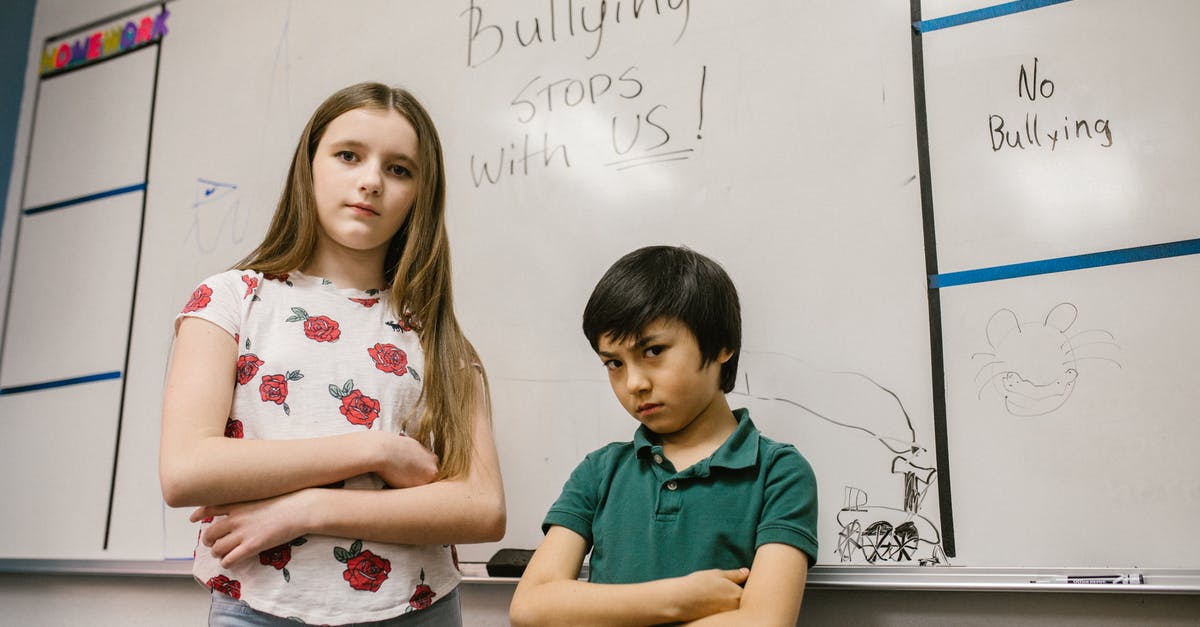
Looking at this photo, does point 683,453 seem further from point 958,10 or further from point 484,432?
point 958,10

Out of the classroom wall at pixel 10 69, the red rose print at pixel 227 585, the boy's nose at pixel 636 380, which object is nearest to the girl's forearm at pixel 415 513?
the red rose print at pixel 227 585

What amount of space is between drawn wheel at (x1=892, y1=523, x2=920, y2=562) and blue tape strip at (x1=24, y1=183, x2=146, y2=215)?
177 cm

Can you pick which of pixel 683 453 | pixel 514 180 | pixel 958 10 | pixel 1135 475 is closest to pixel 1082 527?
pixel 1135 475

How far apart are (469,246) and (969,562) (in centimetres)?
97

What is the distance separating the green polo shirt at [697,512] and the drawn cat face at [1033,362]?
355 mm

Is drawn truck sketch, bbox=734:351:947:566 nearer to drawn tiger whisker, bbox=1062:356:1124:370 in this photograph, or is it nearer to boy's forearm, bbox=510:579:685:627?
drawn tiger whisker, bbox=1062:356:1124:370

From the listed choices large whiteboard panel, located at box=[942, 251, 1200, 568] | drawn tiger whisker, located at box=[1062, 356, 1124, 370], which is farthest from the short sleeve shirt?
drawn tiger whisker, located at box=[1062, 356, 1124, 370]

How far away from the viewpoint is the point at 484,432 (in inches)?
43.2

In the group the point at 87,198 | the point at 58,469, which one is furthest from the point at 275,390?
the point at 87,198

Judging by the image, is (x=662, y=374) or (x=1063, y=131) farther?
(x=1063, y=131)

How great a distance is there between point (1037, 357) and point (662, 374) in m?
0.53

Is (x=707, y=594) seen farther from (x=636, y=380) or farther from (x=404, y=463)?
(x=404, y=463)

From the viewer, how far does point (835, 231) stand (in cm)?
128

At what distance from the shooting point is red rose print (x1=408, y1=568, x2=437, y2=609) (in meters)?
0.98
